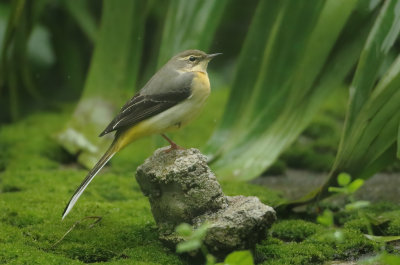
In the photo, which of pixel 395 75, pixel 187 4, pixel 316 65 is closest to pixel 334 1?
pixel 316 65

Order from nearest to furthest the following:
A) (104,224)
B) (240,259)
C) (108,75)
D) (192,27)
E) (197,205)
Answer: (240,259) < (197,205) < (104,224) < (192,27) < (108,75)

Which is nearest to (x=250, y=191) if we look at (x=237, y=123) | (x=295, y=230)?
(x=237, y=123)

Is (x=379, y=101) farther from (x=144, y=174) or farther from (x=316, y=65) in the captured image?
(x=144, y=174)

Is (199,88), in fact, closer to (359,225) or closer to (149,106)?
(149,106)

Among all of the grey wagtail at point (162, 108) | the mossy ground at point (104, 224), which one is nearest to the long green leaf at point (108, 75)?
the mossy ground at point (104, 224)

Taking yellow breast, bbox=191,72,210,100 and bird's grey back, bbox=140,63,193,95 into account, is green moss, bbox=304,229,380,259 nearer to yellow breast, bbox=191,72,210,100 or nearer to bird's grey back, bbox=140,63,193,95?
yellow breast, bbox=191,72,210,100

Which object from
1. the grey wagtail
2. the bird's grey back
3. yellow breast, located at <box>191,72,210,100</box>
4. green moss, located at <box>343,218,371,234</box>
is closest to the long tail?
the grey wagtail
